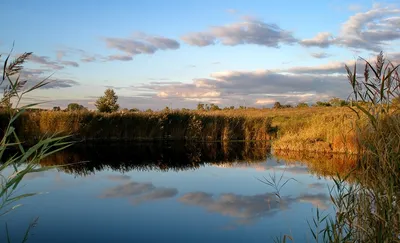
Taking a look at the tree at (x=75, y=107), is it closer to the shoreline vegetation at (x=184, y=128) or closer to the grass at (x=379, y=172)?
the shoreline vegetation at (x=184, y=128)

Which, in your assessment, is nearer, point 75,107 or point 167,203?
point 167,203

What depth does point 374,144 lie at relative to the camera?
344 centimetres

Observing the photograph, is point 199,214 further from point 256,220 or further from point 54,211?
point 54,211

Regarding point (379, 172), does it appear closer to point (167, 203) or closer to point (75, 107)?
point (167, 203)

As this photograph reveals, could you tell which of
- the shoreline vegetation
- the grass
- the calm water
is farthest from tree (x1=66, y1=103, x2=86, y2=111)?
the grass

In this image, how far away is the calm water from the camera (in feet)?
19.0

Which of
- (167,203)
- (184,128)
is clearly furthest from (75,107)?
(167,203)

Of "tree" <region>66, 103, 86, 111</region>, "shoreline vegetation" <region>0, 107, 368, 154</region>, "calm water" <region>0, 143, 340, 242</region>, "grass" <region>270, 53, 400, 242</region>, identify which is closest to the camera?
"grass" <region>270, 53, 400, 242</region>

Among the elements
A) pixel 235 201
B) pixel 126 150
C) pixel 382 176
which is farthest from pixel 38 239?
pixel 126 150

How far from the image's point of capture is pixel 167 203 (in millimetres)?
7793

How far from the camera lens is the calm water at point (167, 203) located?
5805mm

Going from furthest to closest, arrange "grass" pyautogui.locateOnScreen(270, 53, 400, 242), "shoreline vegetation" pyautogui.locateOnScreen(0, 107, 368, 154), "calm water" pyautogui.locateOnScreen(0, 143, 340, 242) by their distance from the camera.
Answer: "shoreline vegetation" pyautogui.locateOnScreen(0, 107, 368, 154) < "calm water" pyautogui.locateOnScreen(0, 143, 340, 242) < "grass" pyautogui.locateOnScreen(270, 53, 400, 242)

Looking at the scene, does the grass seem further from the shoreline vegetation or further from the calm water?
the shoreline vegetation

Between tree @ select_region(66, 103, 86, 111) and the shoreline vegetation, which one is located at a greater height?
tree @ select_region(66, 103, 86, 111)
